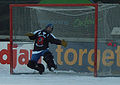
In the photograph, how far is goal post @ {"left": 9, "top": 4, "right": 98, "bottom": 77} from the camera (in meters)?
6.66

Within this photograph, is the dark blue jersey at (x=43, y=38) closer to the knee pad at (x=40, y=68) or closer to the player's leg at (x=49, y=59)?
the player's leg at (x=49, y=59)

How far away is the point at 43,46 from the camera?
22.2 feet

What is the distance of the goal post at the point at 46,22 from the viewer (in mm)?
6658


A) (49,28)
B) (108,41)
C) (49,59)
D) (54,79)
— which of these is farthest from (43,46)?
(108,41)

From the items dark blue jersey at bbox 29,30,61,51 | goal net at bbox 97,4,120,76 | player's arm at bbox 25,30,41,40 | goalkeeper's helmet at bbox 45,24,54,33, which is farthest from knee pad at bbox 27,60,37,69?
goal net at bbox 97,4,120,76

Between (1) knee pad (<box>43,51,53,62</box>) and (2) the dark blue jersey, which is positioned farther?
(1) knee pad (<box>43,51,53,62</box>)

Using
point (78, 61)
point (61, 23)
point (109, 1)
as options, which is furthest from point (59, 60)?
point (109, 1)

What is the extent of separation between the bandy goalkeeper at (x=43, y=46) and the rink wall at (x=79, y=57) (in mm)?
164

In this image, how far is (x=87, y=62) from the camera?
6.76 m

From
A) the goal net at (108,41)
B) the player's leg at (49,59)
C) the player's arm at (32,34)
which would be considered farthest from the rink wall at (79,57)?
the player's arm at (32,34)

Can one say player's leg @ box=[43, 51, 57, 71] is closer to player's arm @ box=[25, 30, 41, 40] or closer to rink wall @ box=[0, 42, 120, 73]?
rink wall @ box=[0, 42, 120, 73]

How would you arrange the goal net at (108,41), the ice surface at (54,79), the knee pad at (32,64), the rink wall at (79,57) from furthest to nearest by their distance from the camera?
the knee pad at (32,64)
the rink wall at (79,57)
the goal net at (108,41)
the ice surface at (54,79)

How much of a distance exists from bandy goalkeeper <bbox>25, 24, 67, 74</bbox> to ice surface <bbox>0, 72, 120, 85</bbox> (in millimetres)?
237

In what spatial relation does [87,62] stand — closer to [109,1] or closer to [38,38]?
[38,38]
